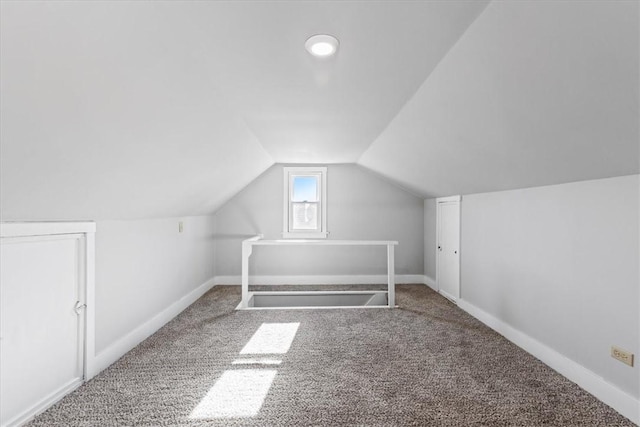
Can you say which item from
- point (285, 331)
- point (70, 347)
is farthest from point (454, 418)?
point (70, 347)

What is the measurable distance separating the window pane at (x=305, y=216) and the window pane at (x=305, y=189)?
104 mm

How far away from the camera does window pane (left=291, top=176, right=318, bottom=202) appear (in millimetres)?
5488

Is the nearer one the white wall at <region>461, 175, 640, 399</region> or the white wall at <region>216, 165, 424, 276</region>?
the white wall at <region>461, 175, 640, 399</region>

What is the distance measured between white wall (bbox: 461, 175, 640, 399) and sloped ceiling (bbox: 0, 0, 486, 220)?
1.41 metres

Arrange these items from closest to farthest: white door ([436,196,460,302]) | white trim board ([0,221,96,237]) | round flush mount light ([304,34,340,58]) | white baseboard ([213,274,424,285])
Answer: round flush mount light ([304,34,340,58]) → white trim board ([0,221,96,237]) → white door ([436,196,460,302]) → white baseboard ([213,274,424,285])

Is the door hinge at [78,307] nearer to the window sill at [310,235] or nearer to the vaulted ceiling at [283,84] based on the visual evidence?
the vaulted ceiling at [283,84]

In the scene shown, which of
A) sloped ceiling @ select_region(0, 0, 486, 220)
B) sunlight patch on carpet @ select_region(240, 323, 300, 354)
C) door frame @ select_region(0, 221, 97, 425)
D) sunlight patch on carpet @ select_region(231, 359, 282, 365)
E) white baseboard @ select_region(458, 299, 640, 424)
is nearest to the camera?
sloped ceiling @ select_region(0, 0, 486, 220)

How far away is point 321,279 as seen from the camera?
5.42 m

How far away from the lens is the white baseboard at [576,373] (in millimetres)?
1854

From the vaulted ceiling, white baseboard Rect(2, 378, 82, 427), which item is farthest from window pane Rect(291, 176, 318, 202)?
white baseboard Rect(2, 378, 82, 427)

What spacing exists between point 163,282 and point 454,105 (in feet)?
10.8

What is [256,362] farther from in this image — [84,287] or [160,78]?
[160,78]

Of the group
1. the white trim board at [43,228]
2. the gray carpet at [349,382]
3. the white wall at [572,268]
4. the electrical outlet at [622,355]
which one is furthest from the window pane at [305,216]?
the electrical outlet at [622,355]

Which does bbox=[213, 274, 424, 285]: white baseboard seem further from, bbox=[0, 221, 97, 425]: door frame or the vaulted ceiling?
bbox=[0, 221, 97, 425]: door frame
